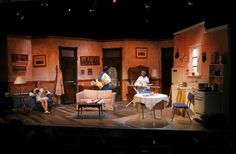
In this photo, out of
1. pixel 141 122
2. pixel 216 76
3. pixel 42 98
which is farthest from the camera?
pixel 42 98

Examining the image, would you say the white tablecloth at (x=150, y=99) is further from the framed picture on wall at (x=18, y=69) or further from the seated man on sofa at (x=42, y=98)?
the framed picture on wall at (x=18, y=69)

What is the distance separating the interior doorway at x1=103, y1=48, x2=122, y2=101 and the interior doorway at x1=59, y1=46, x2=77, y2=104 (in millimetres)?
1665

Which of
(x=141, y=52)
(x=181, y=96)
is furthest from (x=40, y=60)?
(x=181, y=96)

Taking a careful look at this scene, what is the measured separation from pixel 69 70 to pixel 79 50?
3.52 feet

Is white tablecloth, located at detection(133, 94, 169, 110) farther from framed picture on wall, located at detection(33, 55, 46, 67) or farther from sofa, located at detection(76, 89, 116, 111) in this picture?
framed picture on wall, located at detection(33, 55, 46, 67)

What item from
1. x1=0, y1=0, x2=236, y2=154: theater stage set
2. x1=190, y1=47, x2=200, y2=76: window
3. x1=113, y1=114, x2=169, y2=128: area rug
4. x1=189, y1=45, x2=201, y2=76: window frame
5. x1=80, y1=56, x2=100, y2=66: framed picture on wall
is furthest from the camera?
x1=80, y1=56, x2=100, y2=66: framed picture on wall

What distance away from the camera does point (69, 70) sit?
40.2 ft

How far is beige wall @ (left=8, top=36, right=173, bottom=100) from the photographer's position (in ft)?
37.0

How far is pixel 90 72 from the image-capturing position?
13.0 metres

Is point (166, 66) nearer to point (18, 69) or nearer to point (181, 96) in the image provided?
point (181, 96)

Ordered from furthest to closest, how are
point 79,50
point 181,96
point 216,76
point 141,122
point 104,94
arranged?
point 79,50, point 104,94, point 181,96, point 141,122, point 216,76

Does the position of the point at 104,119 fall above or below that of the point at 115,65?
below

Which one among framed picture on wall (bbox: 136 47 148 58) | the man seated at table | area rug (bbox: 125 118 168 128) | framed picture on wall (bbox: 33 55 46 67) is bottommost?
area rug (bbox: 125 118 168 128)

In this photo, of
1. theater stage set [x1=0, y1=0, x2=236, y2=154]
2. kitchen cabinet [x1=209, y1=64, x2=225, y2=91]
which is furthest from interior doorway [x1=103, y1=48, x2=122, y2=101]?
kitchen cabinet [x1=209, y1=64, x2=225, y2=91]
